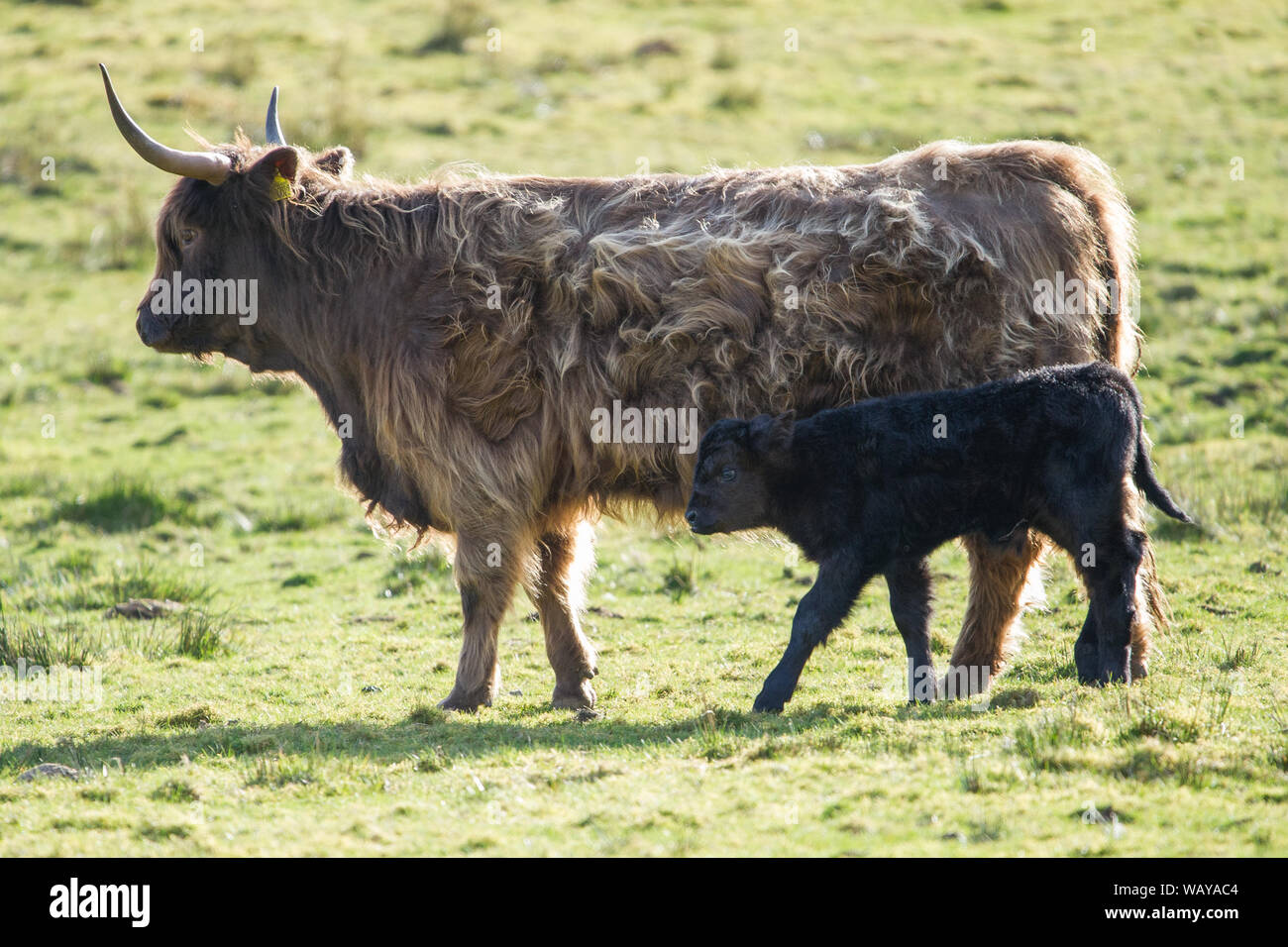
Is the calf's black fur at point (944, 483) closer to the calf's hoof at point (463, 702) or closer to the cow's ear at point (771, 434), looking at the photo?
the cow's ear at point (771, 434)

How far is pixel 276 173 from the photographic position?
6734 mm

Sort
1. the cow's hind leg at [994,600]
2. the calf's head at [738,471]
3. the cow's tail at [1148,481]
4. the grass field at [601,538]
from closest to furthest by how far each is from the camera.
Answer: the grass field at [601,538]
the calf's head at [738,471]
the cow's tail at [1148,481]
the cow's hind leg at [994,600]

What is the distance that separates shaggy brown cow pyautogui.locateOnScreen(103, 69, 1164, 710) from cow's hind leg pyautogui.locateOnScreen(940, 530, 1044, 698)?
0.01 m

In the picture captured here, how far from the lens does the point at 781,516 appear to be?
6.12 m

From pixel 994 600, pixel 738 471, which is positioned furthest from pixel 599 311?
pixel 994 600

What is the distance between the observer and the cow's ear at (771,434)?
5.86 metres

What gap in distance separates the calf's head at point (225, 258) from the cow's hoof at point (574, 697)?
83.9 inches

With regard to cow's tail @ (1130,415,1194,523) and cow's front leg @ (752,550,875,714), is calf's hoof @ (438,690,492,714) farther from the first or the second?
cow's tail @ (1130,415,1194,523)

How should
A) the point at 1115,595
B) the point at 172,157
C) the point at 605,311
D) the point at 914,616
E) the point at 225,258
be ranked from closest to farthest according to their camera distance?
the point at 1115,595
the point at 914,616
the point at 605,311
the point at 172,157
the point at 225,258

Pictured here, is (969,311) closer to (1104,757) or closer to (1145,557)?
(1145,557)

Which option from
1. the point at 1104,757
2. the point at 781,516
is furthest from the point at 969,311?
the point at 1104,757

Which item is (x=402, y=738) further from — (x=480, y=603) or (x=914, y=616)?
(x=914, y=616)

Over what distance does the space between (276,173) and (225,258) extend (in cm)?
48

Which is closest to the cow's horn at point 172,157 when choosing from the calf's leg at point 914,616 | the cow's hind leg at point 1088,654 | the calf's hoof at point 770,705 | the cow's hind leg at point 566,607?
the cow's hind leg at point 566,607
